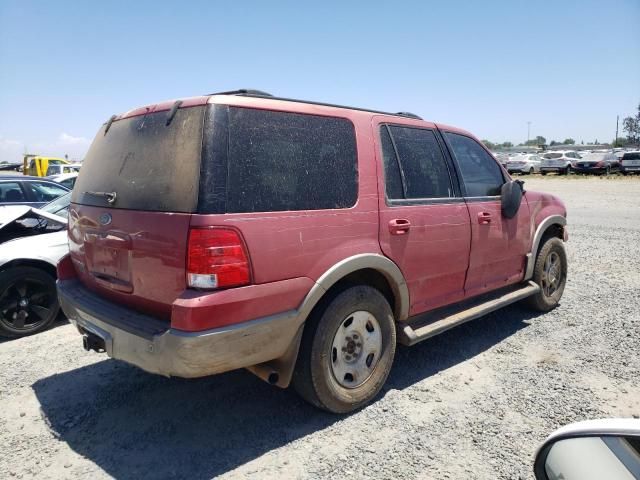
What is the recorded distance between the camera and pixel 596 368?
12.3 feet

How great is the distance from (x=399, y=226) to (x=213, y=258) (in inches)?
58.0

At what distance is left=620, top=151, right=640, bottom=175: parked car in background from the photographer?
28.7 metres

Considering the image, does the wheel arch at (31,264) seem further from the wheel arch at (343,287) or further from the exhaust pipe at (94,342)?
the wheel arch at (343,287)

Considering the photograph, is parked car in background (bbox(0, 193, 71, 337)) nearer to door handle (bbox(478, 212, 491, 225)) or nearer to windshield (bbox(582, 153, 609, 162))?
door handle (bbox(478, 212, 491, 225))

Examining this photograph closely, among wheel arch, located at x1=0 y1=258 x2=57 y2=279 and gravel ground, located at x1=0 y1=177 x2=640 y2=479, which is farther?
wheel arch, located at x1=0 y1=258 x2=57 y2=279

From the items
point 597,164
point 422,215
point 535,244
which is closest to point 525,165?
point 597,164

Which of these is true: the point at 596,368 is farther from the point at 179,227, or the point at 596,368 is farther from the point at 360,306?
the point at 179,227

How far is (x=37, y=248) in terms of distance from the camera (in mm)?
4742

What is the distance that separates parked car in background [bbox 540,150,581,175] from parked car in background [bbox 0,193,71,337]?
34421 mm

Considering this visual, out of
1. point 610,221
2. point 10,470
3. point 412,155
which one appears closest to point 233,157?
point 412,155

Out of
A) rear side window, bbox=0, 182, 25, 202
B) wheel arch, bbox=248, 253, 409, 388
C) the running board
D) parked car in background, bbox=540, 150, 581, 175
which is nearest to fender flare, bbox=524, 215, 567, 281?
the running board

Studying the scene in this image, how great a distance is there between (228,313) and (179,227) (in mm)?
535

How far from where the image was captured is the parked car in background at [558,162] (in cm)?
3219

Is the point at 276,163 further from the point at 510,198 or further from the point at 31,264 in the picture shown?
the point at 31,264
